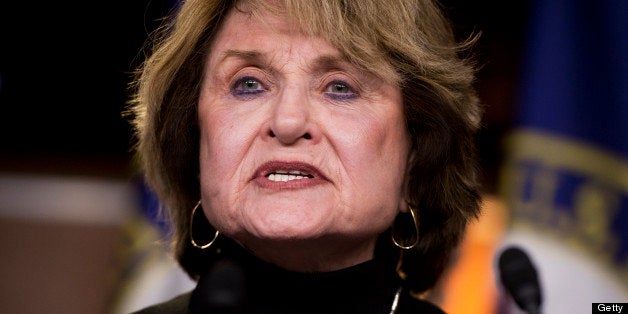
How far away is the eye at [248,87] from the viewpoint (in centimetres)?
178

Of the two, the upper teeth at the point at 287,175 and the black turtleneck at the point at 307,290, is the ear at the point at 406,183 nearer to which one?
the black turtleneck at the point at 307,290

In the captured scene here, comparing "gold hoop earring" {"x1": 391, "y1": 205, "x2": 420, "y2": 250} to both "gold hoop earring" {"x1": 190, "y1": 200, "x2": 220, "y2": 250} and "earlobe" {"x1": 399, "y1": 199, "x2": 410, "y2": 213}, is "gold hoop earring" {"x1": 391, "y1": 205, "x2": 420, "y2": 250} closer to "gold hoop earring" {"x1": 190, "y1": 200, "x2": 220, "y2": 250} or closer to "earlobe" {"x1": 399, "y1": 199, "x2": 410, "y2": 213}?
"earlobe" {"x1": 399, "y1": 199, "x2": 410, "y2": 213}

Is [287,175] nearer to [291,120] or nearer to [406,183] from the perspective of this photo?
[291,120]

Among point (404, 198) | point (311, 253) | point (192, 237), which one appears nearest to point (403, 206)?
point (404, 198)

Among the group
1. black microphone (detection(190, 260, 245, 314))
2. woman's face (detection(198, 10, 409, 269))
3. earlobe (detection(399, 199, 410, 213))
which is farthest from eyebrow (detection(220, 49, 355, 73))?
black microphone (detection(190, 260, 245, 314))

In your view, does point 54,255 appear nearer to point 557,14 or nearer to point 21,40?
point 21,40

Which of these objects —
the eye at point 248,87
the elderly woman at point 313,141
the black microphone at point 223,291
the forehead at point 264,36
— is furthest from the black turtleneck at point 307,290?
the forehead at point 264,36

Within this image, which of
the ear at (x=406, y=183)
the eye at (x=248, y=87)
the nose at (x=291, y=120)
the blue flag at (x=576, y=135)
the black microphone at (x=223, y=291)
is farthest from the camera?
the blue flag at (x=576, y=135)

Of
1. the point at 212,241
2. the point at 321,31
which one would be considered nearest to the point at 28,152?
the point at 212,241

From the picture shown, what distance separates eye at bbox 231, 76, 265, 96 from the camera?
178 cm

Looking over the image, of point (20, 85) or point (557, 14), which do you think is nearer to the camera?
point (557, 14)

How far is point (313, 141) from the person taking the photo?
5.49 feet

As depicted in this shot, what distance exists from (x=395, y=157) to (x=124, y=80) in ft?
8.12

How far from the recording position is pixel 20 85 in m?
3.97
